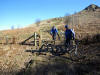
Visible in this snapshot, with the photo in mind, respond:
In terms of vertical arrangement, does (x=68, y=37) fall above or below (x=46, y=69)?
above

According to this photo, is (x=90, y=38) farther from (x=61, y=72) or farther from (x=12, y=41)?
(x=12, y=41)

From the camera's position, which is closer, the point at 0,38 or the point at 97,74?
the point at 97,74

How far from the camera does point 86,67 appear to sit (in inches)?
191

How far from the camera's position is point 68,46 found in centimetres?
773

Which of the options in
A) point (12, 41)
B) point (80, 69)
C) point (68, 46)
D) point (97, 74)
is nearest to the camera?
point (97, 74)

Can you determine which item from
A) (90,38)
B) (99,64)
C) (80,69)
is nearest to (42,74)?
(80,69)

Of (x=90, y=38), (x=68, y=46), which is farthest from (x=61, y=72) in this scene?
(x=90, y=38)

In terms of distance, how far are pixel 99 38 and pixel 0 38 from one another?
10.1 metres

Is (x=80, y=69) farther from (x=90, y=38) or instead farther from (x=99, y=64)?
(x=90, y=38)

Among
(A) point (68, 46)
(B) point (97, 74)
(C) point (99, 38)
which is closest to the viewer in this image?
(B) point (97, 74)

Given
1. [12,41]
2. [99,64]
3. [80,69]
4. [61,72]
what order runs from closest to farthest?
[61,72] < [80,69] < [99,64] < [12,41]

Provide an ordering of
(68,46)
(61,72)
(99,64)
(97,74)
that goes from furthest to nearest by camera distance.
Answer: (68,46)
(99,64)
(61,72)
(97,74)

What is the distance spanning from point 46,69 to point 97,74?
69.2 inches

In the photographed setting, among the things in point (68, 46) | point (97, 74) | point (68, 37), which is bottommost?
point (97, 74)
